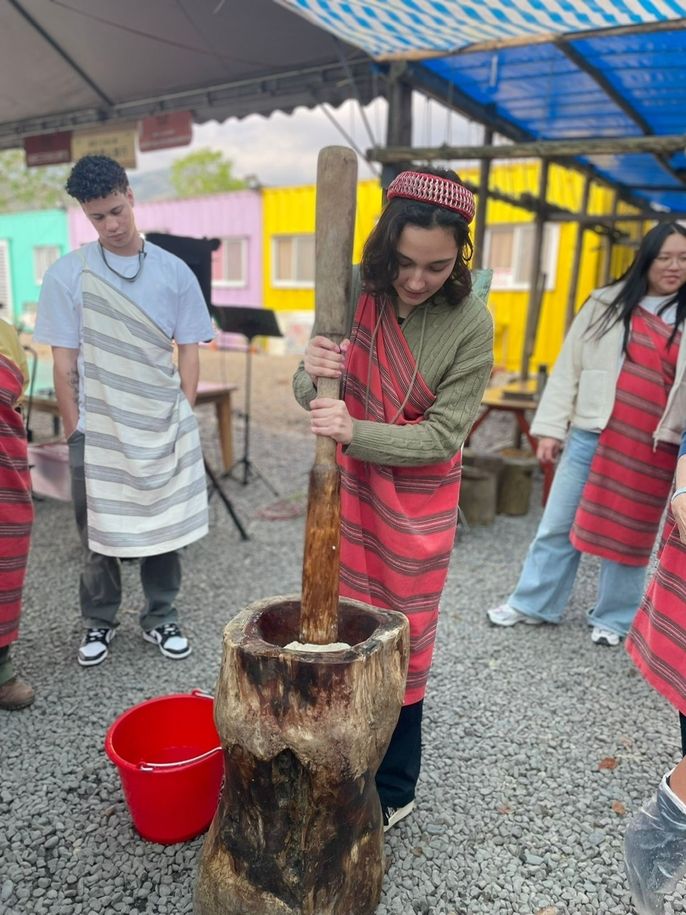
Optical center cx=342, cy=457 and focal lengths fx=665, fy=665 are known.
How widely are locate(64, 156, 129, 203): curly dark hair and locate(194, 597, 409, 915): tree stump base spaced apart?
172 cm

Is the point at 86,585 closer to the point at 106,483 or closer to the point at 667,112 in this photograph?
the point at 106,483

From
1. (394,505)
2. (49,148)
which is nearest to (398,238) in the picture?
(394,505)

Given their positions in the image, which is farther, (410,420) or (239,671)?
(410,420)

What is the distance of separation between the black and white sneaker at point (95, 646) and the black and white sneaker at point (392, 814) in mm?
1511

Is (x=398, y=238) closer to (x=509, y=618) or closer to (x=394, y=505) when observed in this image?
(x=394, y=505)

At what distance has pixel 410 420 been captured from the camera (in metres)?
1.72

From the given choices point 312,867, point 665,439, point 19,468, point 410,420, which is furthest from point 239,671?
point 665,439

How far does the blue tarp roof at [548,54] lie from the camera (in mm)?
3086

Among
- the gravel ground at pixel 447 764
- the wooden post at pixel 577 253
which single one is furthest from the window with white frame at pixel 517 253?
the gravel ground at pixel 447 764

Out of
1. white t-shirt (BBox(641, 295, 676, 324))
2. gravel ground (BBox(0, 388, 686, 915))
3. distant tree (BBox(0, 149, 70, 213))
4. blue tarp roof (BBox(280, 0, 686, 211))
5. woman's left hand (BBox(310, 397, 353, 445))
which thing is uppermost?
distant tree (BBox(0, 149, 70, 213))

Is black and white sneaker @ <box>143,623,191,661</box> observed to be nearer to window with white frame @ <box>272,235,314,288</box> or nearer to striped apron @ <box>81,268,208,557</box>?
striped apron @ <box>81,268,208,557</box>

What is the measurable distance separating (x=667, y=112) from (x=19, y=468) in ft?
19.4

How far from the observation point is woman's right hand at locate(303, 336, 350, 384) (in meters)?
1.55

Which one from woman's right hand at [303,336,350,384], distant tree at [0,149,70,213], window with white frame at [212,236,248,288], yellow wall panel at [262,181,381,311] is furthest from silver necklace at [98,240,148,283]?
distant tree at [0,149,70,213]
